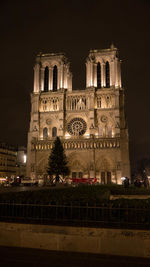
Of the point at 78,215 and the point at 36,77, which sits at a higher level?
the point at 36,77

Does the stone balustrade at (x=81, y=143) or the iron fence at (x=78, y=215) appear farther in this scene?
the stone balustrade at (x=81, y=143)

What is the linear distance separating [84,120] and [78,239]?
51124mm

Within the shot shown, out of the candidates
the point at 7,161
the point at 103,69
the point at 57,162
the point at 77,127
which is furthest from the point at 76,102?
the point at 7,161

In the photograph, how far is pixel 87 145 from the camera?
179ft

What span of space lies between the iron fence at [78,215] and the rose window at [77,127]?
49035mm

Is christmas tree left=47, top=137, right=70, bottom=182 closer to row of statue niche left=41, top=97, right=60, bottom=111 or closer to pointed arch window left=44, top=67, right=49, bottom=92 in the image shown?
row of statue niche left=41, top=97, right=60, bottom=111

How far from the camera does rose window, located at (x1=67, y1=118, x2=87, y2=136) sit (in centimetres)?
5800

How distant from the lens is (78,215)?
8359 millimetres

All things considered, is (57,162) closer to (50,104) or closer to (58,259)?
(50,104)

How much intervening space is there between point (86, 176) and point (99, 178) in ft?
9.27

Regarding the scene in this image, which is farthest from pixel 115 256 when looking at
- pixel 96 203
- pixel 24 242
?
pixel 24 242

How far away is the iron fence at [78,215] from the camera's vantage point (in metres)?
7.90

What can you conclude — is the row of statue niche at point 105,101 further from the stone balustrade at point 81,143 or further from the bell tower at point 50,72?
the bell tower at point 50,72

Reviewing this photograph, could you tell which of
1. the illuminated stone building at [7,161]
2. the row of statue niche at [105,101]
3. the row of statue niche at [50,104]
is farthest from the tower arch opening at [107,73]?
the illuminated stone building at [7,161]
